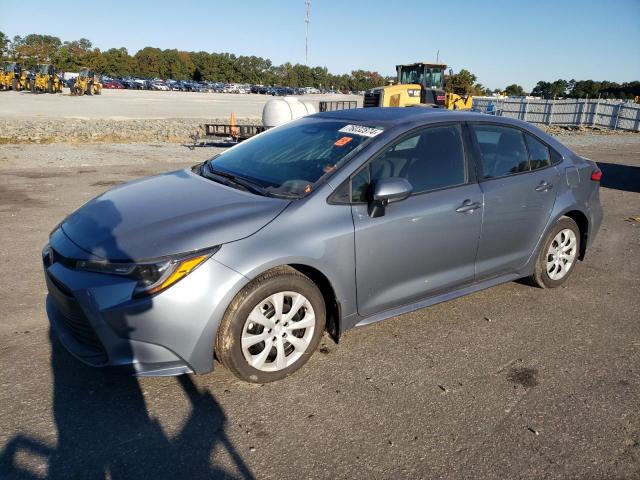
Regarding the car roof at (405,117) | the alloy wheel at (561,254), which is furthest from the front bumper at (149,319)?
the alloy wheel at (561,254)

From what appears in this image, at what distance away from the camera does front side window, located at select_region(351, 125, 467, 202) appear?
3418 millimetres

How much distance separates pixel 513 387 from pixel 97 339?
246cm

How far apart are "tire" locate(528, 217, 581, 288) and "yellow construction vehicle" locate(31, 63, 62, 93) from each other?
51366 mm

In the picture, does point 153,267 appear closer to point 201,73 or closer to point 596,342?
point 596,342

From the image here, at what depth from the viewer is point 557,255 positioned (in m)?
4.64

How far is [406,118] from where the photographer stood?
3.75 m

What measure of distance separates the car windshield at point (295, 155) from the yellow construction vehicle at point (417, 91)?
15.2 metres

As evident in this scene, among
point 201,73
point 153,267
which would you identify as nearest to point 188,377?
point 153,267

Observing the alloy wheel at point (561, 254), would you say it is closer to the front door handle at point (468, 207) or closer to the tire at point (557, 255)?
the tire at point (557, 255)

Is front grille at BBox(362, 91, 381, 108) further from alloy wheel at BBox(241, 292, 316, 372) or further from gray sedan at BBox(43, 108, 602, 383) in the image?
alloy wheel at BBox(241, 292, 316, 372)

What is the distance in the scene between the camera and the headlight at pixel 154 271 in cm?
263

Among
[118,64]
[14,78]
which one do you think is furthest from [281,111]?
[118,64]

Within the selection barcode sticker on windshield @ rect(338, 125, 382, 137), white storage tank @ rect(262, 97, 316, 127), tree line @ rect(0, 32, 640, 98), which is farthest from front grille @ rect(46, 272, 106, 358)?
tree line @ rect(0, 32, 640, 98)

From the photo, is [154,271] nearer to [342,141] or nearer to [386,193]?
[386,193]
